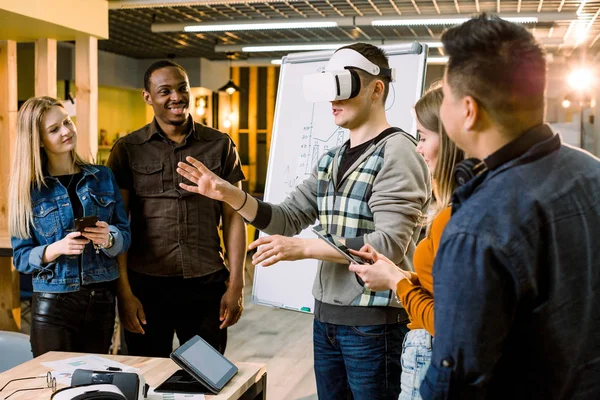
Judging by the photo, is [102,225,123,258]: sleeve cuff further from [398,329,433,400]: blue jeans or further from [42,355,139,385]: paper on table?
[398,329,433,400]: blue jeans

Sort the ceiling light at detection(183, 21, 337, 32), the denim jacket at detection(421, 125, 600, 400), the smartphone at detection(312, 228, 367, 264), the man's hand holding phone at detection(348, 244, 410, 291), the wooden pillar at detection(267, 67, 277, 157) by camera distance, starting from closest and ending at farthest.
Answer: the denim jacket at detection(421, 125, 600, 400) → the man's hand holding phone at detection(348, 244, 410, 291) → the smartphone at detection(312, 228, 367, 264) → the ceiling light at detection(183, 21, 337, 32) → the wooden pillar at detection(267, 67, 277, 157)

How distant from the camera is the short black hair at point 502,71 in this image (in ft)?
3.98

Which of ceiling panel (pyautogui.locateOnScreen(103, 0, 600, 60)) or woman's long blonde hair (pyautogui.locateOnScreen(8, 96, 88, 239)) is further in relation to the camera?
ceiling panel (pyautogui.locateOnScreen(103, 0, 600, 60))

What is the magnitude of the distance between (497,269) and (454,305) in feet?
0.33

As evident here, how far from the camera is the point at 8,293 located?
4.63 metres

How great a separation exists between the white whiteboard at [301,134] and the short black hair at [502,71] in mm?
1702

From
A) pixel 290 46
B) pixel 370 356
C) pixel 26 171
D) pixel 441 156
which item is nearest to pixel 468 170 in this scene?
pixel 441 156

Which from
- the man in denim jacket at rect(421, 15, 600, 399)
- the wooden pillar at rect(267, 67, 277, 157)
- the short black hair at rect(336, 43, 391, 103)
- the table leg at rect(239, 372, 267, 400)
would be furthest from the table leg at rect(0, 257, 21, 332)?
the wooden pillar at rect(267, 67, 277, 157)

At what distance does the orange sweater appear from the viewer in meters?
1.49

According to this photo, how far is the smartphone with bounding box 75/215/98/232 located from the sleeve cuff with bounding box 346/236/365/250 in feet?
3.60

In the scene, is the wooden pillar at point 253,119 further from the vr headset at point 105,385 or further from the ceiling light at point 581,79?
the vr headset at point 105,385

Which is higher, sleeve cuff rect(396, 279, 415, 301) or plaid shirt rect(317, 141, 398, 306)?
plaid shirt rect(317, 141, 398, 306)

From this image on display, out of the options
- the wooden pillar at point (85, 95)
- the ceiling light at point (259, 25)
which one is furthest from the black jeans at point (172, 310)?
the ceiling light at point (259, 25)

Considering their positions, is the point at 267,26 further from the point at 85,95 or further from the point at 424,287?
the point at 424,287
